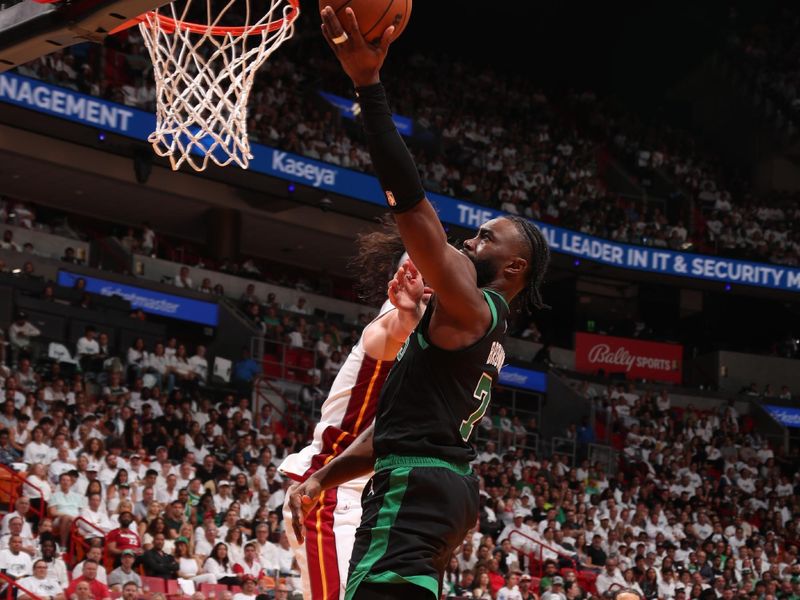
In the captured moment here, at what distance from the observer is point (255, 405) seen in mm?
16406

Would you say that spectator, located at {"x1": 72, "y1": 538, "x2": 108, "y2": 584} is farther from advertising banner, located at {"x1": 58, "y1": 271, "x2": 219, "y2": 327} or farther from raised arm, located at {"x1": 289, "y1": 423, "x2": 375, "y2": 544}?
advertising banner, located at {"x1": 58, "y1": 271, "x2": 219, "y2": 327}

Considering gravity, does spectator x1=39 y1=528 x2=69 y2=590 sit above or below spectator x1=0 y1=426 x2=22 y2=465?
below

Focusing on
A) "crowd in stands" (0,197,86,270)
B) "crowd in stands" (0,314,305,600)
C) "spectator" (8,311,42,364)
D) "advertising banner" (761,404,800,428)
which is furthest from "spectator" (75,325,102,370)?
"advertising banner" (761,404,800,428)

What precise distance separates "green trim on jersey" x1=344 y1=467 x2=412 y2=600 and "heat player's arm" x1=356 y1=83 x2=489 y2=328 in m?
0.47

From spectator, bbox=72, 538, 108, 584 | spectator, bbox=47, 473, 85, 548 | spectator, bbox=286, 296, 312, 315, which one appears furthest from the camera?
spectator, bbox=286, 296, 312, 315

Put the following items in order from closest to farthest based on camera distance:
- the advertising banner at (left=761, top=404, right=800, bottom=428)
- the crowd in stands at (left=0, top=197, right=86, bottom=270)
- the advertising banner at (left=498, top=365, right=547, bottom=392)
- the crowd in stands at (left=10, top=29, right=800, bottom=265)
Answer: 1. the crowd in stands at (left=0, top=197, right=86, bottom=270)
2. the crowd in stands at (left=10, top=29, right=800, bottom=265)
3. the advertising banner at (left=498, top=365, right=547, bottom=392)
4. the advertising banner at (left=761, top=404, right=800, bottom=428)

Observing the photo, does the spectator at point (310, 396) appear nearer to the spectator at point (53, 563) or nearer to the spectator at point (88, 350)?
the spectator at point (88, 350)

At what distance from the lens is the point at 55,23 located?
14.5 ft

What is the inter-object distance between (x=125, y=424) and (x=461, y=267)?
10372mm

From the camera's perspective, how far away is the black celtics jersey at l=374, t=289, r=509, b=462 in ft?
9.75

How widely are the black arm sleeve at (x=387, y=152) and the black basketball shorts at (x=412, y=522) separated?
0.69 metres

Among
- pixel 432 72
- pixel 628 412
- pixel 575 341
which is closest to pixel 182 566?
pixel 628 412

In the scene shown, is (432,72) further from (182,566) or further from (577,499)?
(182,566)

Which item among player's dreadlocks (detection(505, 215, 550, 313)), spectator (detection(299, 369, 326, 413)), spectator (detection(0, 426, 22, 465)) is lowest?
spectator (detection(0, 426, 22, 465))
